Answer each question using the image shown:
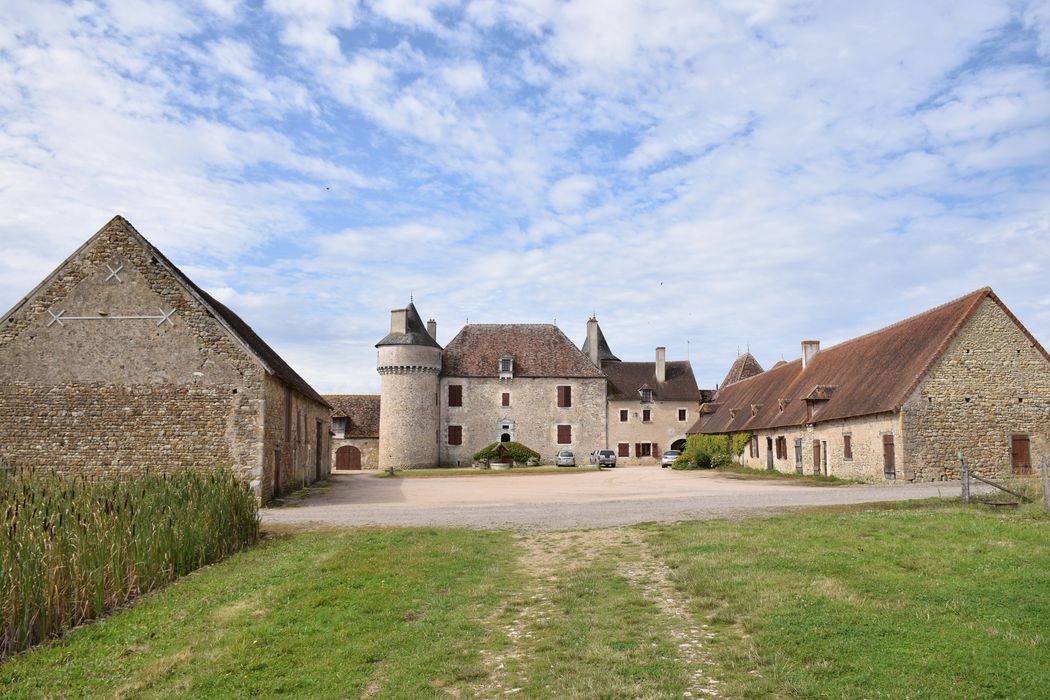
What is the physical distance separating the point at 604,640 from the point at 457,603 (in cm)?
219

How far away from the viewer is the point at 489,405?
49125mm

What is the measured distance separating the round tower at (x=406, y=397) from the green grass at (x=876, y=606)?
113 feet

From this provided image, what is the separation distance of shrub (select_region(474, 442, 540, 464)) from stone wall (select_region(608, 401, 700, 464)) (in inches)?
331

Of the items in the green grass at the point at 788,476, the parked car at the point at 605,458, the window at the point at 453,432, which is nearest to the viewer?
the green grass at the point at 788,476

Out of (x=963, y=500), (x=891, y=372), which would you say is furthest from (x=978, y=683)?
(x=891, y=372)

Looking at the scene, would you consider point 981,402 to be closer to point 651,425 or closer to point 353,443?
point 651,425

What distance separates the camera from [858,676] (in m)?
5.43

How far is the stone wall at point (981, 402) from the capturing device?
76.7 ft

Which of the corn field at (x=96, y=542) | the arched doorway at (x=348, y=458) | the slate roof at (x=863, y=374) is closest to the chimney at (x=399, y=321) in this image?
the arched doorway at (x=348, y=458)

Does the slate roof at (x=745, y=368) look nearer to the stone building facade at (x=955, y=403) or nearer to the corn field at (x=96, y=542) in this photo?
the stone building facade at (x=955, y=403)

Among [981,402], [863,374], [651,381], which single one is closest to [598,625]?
[981,402]

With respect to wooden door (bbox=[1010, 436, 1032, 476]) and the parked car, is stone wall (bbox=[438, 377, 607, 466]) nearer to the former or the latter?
the parked car

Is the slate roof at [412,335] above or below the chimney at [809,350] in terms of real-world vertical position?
above

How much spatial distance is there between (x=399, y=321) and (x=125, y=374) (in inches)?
1065
